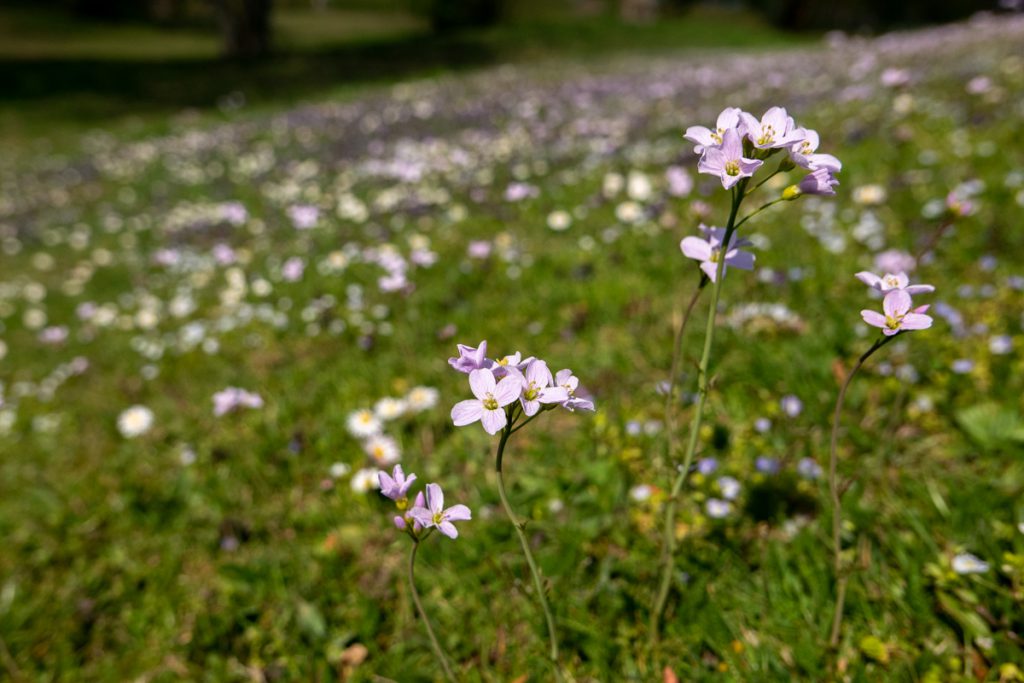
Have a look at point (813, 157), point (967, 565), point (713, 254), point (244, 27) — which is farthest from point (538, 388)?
point (244, 27)

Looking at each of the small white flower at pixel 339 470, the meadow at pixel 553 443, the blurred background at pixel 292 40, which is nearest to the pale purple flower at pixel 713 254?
the meadow at pixel 553 443

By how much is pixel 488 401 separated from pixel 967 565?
6.16ft

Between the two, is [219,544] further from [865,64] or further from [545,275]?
[865,64]

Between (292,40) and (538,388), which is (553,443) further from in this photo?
(292,40)

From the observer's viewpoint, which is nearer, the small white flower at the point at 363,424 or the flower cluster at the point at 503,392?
the flower cluster at the point at 503,392

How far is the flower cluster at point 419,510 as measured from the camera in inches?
58.3

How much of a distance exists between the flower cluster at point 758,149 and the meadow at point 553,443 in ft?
2.41

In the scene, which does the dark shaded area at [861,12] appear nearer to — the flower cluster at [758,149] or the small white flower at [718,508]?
the small white flower at [718,508]

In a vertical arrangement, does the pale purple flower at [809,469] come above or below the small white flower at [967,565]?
below

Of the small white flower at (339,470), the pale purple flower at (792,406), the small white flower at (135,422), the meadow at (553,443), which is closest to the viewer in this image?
the meadow at (553,443)

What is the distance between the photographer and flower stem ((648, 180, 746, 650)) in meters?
1.48

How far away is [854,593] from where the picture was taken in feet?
7.30

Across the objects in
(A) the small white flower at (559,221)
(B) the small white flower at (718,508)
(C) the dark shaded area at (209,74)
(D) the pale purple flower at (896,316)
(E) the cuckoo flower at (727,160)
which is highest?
(E) the cuckoo flower at (727,160)

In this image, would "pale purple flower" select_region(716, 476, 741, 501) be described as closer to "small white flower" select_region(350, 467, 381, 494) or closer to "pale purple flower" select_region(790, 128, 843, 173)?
"pale purple flower" select_region(790, 128, 843, 173)
